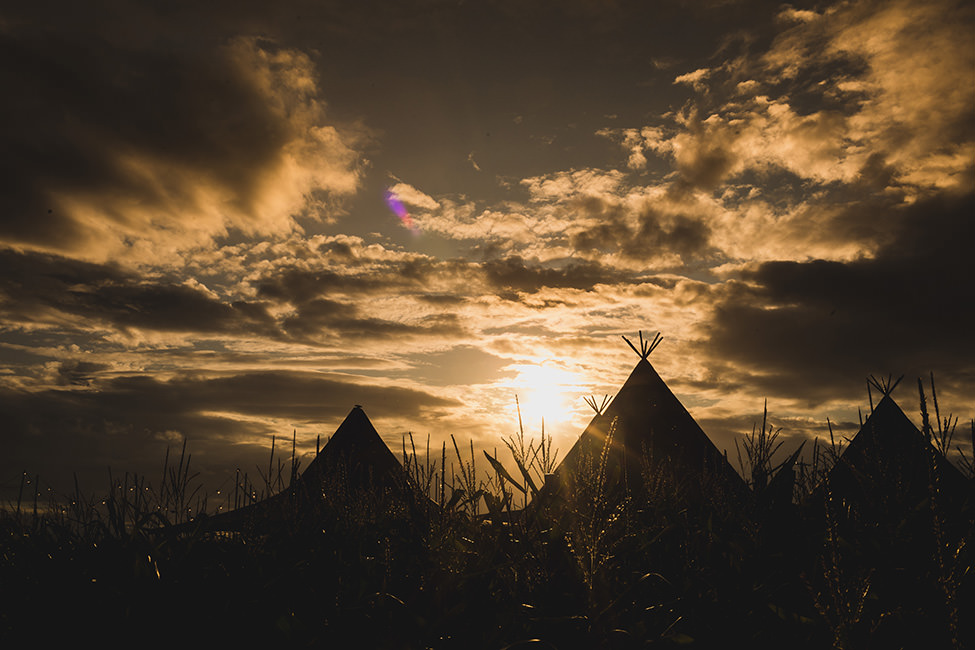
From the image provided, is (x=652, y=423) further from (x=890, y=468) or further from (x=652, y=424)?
(x=890, y=468)

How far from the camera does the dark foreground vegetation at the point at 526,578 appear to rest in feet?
10.9

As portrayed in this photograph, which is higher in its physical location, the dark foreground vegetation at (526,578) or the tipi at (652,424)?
the tipi at (652,424)

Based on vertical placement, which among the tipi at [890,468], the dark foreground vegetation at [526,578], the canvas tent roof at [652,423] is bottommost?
the dark foreground vegetation at [526,578]

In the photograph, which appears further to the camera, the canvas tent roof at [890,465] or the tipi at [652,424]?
the tipi at [652,424]

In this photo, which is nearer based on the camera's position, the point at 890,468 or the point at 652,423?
the point at 890,468

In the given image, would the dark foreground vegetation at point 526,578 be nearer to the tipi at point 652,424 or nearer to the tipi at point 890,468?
the tipi at point 890,468

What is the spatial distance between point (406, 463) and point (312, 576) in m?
0.96

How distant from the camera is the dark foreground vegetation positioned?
3328 mm

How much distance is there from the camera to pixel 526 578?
3.66m

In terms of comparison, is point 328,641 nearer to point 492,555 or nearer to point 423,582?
point 423,582

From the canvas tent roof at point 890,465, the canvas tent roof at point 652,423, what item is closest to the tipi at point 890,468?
the canvas tent roof at point 890,465

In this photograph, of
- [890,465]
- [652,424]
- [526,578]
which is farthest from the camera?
[652,424]

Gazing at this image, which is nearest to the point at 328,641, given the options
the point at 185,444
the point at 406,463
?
the point at 406,463

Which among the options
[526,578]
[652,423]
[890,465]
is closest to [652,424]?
[652,423]
